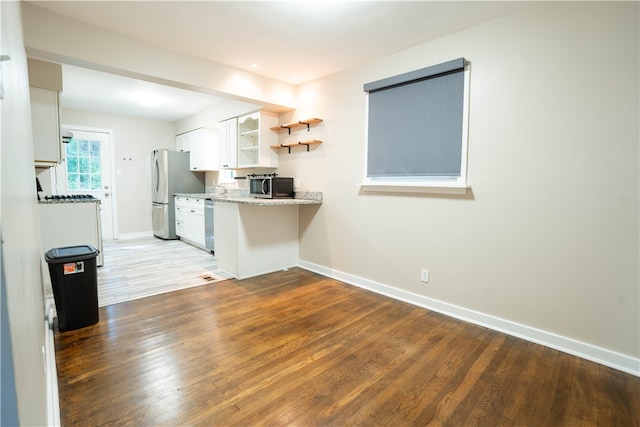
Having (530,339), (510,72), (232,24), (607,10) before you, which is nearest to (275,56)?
(232,24)

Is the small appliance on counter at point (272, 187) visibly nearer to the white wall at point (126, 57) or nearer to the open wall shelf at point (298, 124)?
the open wall shelf at point (298, 124)

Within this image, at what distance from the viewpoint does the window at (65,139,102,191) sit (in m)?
5.60

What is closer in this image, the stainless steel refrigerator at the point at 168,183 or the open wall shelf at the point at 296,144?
the open wall shelf at the point at 296,144

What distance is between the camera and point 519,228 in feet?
7.77

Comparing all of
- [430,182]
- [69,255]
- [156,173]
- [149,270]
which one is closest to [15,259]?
[69,255]

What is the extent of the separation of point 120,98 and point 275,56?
3.12 m

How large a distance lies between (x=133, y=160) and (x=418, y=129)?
227 inches

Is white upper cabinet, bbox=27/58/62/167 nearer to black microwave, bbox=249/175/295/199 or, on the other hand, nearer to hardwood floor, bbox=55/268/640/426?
hardwood floor, bbox=55/268/640/426

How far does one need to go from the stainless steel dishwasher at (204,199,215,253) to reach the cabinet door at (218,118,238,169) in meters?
0.69

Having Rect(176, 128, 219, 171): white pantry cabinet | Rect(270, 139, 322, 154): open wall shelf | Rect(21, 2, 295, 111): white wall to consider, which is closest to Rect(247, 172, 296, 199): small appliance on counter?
Rect(270, 139, 322, 154): open wall shelf

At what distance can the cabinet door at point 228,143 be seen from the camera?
15.7ft

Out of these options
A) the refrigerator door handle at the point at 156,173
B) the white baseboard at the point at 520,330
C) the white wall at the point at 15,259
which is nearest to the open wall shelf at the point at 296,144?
the white baseboard at the point at 520,330

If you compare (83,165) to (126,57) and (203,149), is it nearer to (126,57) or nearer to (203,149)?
(203,149)

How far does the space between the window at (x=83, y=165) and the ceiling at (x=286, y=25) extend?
2632mm
